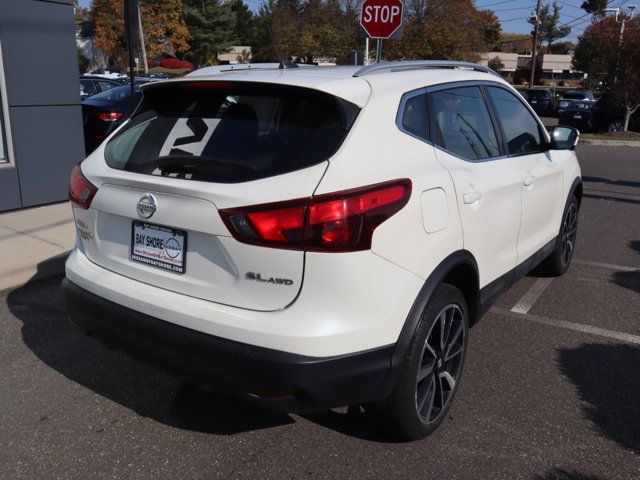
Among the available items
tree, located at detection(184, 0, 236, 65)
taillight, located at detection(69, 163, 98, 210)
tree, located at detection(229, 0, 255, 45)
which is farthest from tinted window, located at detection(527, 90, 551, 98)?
tree, located at detection(229, 0, 255, 45)

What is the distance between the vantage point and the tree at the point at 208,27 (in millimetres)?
67688

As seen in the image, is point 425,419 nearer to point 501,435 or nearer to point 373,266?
point 501,435

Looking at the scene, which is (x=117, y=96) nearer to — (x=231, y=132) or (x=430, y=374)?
(x=231, y=132)

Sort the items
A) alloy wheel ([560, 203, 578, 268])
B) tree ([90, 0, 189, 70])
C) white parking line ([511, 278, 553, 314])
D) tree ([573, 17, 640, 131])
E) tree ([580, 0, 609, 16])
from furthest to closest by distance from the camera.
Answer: tree ([580, 0, 609, 16]), tree ([90, 0, 189, 70]), tree ([573, 17, 640, 131]), alloy wheel ([560, 203, 578, 268]), white parking line ([511, 278, 553, 314])

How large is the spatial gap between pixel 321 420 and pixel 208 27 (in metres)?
70.5

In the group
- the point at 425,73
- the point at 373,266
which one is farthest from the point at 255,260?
the point at 425,73

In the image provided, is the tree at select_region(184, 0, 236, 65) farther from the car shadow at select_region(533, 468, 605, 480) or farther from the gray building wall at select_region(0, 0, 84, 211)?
the car shadow at select_region(533, 468, 605, 480)

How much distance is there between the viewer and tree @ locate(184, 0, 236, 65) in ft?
222

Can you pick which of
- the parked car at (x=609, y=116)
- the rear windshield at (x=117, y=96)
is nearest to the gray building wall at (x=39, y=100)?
the rear windshield at (x=117, y=96)

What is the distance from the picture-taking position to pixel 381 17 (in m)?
9.38

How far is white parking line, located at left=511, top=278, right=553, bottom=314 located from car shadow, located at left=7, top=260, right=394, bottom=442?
2.12 meters

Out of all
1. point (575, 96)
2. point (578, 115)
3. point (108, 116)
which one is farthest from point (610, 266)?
point (575, 96)

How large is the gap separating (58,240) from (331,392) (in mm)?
4527

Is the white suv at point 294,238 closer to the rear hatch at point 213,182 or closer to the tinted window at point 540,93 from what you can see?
the rear hatch at point 213,182
